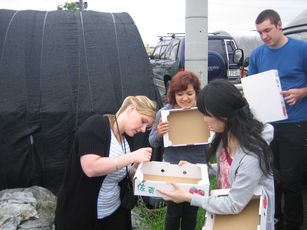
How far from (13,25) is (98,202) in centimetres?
305

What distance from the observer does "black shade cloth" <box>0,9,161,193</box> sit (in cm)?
427

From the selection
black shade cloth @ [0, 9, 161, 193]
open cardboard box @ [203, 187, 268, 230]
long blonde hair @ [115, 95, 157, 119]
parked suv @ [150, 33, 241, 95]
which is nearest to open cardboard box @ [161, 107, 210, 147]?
long blonde hair @ [115, 95, 157, 119]

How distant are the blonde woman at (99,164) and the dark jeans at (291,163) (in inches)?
64.3

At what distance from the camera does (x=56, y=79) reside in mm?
4410

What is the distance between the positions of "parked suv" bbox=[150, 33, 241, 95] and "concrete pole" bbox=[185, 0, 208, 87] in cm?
519

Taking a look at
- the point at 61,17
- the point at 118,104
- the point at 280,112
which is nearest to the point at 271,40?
the point at 280,112

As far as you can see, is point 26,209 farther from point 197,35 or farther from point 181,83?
point 197,35

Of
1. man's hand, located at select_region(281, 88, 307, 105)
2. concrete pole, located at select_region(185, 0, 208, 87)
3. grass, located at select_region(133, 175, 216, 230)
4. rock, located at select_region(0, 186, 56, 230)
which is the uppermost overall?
concrete pole, located at select_region(185, 0, 208, 87)

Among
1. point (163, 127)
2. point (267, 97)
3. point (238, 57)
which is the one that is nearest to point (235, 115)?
point (163, 127)

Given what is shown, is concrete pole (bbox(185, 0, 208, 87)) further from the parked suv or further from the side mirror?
the side mirror

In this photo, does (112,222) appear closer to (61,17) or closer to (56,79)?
(56,79)

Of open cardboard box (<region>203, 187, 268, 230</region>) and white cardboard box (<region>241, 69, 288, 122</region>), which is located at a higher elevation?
white cardboard box (<region>241, 69, 288, 122</region>)

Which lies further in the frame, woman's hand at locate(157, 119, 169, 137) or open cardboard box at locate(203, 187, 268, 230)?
woman's hand at locate(157, 119, 169, 137)

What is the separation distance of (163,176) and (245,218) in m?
0.67
